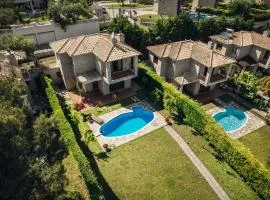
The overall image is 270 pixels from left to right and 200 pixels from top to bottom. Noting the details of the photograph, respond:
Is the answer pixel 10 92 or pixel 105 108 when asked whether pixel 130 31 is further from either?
pixel 10 92

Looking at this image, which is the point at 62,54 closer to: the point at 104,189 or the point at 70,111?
the point at 70,111

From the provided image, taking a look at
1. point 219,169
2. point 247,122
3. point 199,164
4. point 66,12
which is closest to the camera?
point 219,169

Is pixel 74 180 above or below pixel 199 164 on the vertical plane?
above

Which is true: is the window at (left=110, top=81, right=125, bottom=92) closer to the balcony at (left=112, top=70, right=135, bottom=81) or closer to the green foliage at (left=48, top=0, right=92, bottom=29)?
the balcony at (left=112, top=70, right=135, bottom=81)

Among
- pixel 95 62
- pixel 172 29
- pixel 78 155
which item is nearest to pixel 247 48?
pixel 172 29

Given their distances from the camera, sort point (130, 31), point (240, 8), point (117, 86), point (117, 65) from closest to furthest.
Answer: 1. point (117, 65)
2. point (117, 86)
3. point (130, 31)
4. point (240, 8)

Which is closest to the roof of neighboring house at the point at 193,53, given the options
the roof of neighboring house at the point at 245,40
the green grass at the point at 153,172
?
the roof of neighboring house at the point at 245,40
